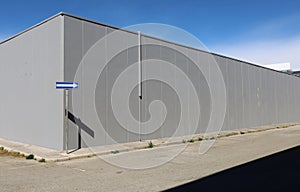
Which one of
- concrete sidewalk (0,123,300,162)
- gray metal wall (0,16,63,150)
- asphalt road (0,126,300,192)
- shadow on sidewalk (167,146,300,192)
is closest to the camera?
shadow on sidewalk (167,146,300,192)

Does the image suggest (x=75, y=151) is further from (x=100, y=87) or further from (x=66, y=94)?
(x=100, y=87)

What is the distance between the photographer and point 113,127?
14.1 m

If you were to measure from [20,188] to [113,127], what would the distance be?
7.39 meters

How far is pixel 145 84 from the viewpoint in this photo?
52.2 feet

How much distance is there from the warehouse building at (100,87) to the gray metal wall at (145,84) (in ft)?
0.14

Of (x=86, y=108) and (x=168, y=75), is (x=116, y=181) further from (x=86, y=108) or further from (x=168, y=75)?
(x=168, y=75)

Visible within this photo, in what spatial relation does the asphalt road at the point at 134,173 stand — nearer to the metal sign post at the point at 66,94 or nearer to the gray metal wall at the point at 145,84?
the metal sign post at the point at 66,94

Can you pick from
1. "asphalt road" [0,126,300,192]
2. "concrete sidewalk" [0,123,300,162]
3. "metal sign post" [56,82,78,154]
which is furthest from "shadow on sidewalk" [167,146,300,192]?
"metal sign post" [56,82,78,154]

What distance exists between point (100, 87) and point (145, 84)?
294 cm

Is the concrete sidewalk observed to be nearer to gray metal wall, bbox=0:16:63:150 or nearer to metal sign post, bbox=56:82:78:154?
gray metal wall, bbox=0:16:63:150

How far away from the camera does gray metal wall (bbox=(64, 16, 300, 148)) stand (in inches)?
513

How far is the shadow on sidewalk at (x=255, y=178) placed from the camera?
6.58m

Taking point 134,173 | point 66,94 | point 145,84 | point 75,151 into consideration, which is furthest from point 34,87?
point 134,173

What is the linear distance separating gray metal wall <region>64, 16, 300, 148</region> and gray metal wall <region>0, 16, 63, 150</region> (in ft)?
1.86
